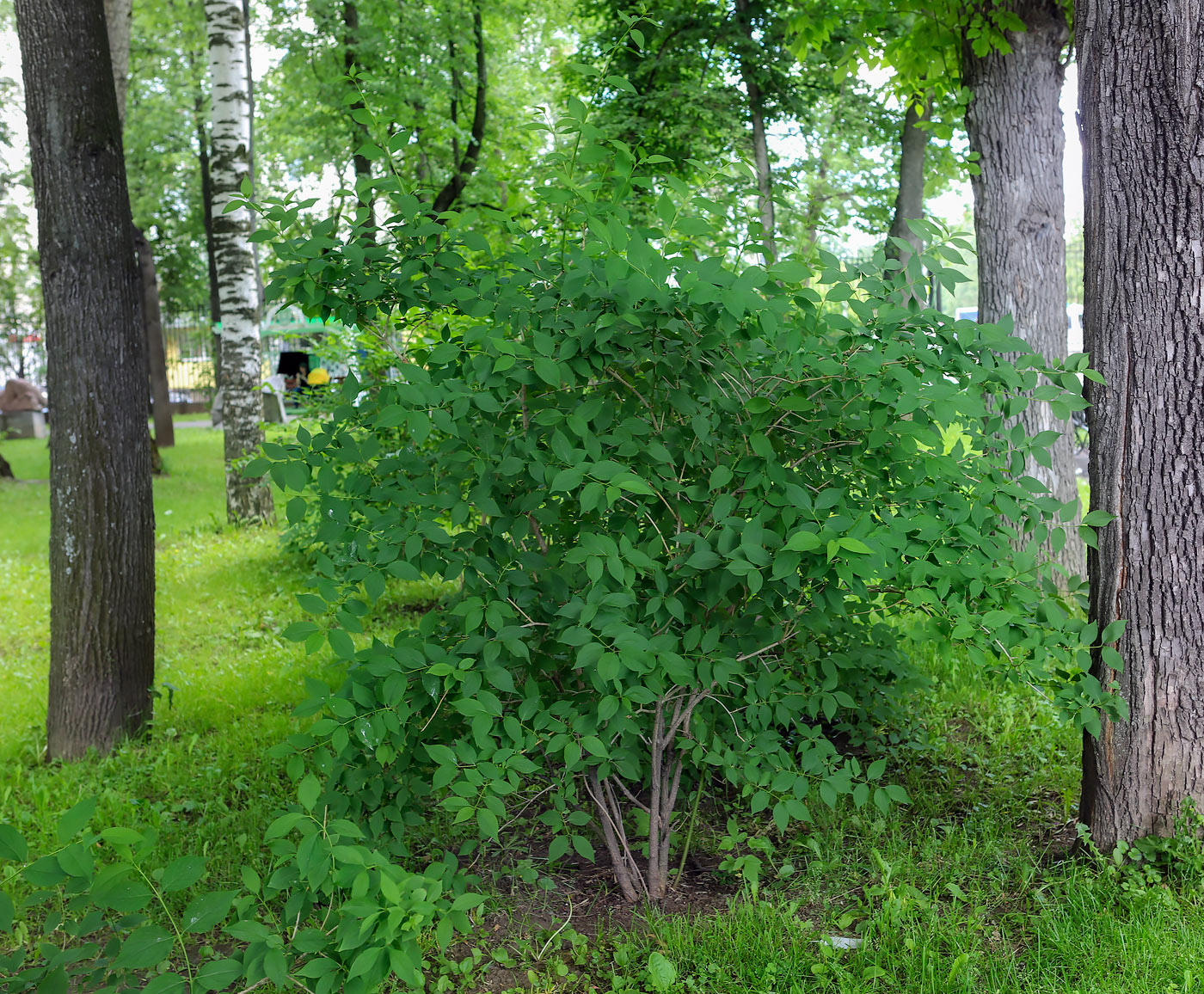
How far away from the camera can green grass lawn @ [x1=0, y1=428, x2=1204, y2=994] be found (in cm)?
260

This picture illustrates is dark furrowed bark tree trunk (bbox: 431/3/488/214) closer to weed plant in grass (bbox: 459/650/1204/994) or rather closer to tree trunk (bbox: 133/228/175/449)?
tree trunk (bbox: 133/228/175/449)

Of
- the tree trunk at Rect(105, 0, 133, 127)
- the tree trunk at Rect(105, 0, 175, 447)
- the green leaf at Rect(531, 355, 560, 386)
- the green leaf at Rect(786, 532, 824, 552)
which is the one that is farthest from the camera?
the tree trunk at Rect(105, 0, 175, 447)

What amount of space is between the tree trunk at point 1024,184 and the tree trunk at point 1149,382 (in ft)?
8.78

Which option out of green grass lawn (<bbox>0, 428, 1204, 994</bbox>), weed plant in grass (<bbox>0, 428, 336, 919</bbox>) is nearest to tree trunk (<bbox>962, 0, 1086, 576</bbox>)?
green grass lawn (<bbox>0, 428, 1204, 994</bbox>)

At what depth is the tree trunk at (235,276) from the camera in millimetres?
8930

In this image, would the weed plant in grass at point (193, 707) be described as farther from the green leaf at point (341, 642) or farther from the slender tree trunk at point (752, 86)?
the slender tree trunk at point (752, 86)

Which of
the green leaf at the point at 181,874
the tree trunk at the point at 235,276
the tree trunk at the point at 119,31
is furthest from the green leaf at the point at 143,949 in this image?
the tree trunk at the point at 119,31

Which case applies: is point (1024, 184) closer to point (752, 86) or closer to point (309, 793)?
point (309, 793)

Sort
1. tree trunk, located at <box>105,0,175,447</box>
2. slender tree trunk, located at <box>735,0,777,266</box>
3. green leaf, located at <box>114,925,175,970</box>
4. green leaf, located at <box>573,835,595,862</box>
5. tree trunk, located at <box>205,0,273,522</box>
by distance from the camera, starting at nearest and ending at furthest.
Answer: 1. green leaf, located at <box>114,925,175,970</box>
2. green leaf, located at <box>573,835,595,862</box>
3. tree trunk, located at <box>205,0,273,522</box>
4. slender tree trunk, located at <box>735,0,777,266</box>
5. tree trunk, located at <box>105,0,175,447</box>

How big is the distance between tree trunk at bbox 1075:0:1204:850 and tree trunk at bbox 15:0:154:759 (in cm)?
412

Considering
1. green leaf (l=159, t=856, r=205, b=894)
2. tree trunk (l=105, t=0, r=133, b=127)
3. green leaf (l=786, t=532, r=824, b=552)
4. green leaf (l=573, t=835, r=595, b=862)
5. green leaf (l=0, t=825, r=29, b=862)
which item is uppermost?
tree trunk (l=105, t=0, r=133, b=127)

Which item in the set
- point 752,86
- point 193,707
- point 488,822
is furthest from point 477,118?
point 488,822

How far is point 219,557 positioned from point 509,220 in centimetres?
678

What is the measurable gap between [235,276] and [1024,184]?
291 inches
